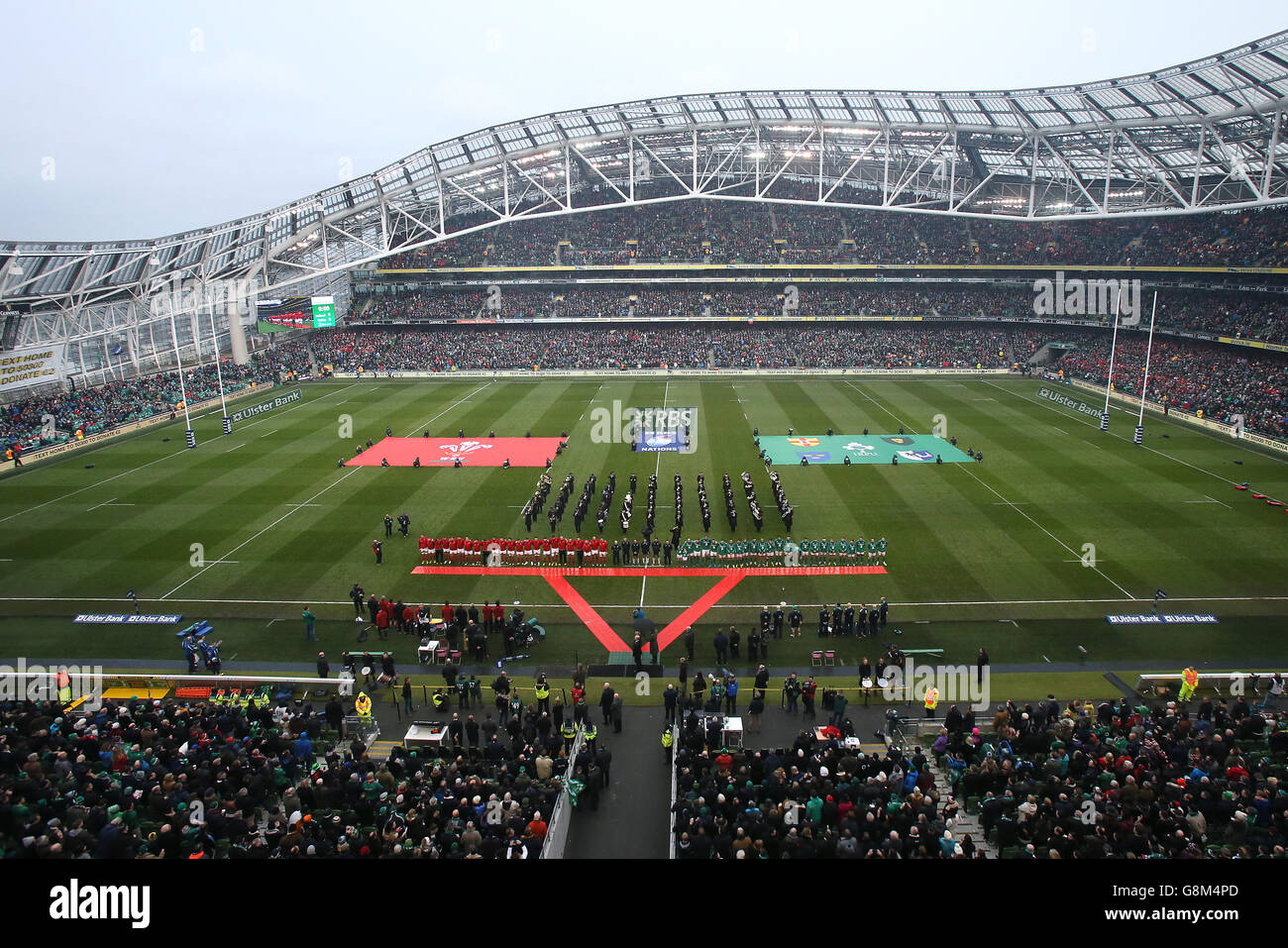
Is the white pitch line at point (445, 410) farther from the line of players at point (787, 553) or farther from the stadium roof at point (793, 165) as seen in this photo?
the line of players at point (787, 553)

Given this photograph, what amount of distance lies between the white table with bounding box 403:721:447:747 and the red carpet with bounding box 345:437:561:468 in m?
21.3

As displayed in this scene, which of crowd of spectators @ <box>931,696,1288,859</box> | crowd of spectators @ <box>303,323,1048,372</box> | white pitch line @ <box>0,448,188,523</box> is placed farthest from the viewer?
crowd of spectators @ <box>303,323,1048,372</box>

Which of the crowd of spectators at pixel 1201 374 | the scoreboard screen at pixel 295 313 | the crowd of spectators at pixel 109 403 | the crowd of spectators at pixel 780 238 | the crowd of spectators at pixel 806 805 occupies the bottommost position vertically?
the crowd of spectators at pixel 806 805

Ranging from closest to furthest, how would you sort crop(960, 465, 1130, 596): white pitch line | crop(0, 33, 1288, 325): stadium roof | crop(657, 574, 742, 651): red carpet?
crop(657, 574, 742, 651): red carpet < crop(960, 465, 1130, 596): white pitch line < crop(0, 33, 1288, 325): stadium roof

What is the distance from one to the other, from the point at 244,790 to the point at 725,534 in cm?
1805

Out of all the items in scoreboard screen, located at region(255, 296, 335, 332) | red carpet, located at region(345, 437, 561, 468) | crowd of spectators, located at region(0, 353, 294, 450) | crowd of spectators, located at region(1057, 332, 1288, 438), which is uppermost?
scoreboard screen, located at region(255, 296, 335, 332)

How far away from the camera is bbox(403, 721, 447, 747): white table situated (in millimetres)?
14172

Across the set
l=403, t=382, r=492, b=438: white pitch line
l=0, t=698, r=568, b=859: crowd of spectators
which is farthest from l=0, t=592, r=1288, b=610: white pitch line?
l=403, t=382, r=492, b=438: white pitch line

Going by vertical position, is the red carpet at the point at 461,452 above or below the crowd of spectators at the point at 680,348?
below

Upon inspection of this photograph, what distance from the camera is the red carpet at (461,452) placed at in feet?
119

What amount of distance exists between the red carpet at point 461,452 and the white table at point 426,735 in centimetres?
2129

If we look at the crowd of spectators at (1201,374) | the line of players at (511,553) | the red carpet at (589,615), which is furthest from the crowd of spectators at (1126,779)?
the crowd of spectators at (1201,374)

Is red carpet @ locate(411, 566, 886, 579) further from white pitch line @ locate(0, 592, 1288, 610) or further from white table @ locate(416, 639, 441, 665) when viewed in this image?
white table @ locate(416, 639, 441, 665)
